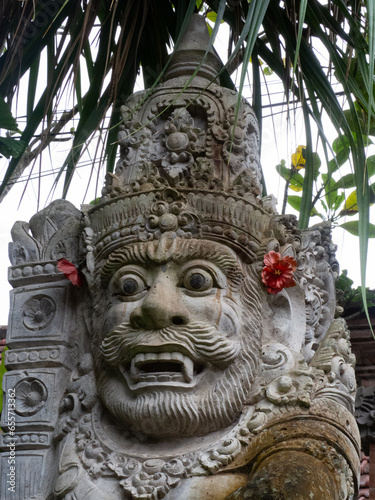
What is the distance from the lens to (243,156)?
3.99m

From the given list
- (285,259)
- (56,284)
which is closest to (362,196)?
(285,259)

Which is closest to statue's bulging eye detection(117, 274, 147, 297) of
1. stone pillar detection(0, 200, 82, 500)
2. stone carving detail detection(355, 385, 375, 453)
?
stone pillar detection(0, 200, 82, 500)

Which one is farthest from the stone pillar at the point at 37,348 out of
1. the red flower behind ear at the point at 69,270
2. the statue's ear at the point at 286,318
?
the statue's ear at the point at 286,318

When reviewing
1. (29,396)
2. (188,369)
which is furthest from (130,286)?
(29,396)

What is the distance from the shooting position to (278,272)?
3514mm

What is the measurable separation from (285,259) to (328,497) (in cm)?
113

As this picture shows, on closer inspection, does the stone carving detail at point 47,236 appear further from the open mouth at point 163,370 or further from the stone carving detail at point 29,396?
the open mouth at point 163,370

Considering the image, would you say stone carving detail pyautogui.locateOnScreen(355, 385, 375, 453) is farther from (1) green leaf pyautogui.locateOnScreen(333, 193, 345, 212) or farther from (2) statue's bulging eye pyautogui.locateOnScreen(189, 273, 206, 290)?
(2) statue's bulging eye pyautogui.locateOnScreen(189, 273, 206, 290)

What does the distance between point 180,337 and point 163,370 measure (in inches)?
6.9

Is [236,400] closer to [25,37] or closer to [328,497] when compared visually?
[328,497]

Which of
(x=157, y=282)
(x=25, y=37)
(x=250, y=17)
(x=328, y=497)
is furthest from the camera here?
(x=25, y=37)

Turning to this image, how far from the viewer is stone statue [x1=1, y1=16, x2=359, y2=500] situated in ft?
10.3

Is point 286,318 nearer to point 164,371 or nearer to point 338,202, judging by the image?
point 164,371

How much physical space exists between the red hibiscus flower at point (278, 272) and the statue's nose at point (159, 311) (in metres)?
0.44
